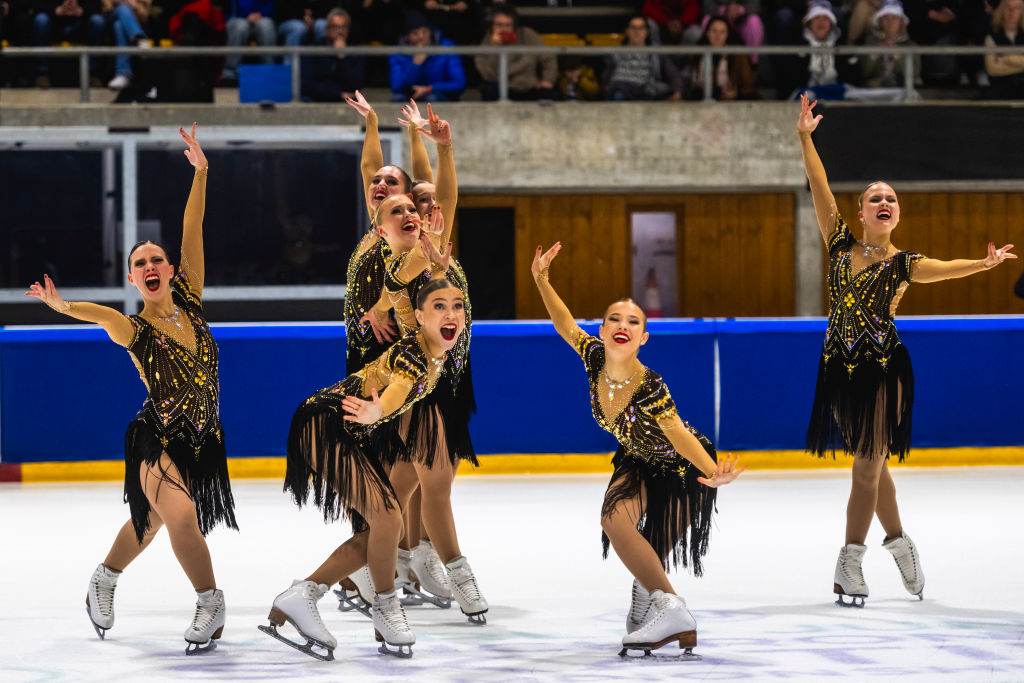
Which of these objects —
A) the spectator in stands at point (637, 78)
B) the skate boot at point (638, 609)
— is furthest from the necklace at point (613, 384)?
the spectator in stands at point (637, 78)

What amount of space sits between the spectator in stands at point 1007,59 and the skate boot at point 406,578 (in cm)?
855

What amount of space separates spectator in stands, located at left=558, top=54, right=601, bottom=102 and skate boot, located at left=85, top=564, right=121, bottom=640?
26.6 feet

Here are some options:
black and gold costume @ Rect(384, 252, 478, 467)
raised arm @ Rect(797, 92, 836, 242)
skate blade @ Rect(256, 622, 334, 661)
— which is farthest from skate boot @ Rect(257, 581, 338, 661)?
raised arm @ Rect(797, 92, 836, 242)

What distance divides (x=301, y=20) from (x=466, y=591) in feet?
27.7

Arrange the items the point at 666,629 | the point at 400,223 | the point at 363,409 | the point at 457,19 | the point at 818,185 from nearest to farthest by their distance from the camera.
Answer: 1. the point at 363,409
2. the point at 666,629
3. the point at 400,223
4. the point at 818,185
5. the point at 457,19

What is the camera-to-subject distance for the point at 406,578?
4.97 meters

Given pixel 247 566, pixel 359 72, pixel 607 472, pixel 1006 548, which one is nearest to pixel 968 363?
pixel 607 472

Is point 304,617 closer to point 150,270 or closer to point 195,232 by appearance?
point 150,270

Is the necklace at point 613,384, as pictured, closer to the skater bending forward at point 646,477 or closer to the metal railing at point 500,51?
the skater bending forward at point 646,477

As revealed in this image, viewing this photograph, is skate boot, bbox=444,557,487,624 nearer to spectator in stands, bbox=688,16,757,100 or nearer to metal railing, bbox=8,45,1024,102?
metal railing, bbox=8,45,1024,102

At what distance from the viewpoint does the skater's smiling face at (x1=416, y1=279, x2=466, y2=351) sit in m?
4.03

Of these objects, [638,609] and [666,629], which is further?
[638,609]

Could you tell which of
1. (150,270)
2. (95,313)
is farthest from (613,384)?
(95,313)

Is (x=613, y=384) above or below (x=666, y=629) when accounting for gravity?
above
